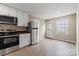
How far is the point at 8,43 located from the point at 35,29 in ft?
8.16

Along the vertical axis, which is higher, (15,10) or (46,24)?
(15,10)

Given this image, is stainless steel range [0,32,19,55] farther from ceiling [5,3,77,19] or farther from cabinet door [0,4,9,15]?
ceiling [5,3,77,19]

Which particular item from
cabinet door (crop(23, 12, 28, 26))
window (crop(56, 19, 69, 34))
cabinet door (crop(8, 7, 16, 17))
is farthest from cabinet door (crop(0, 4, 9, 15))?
window (crop(56, 19, 69, 34))

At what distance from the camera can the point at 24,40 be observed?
494cm

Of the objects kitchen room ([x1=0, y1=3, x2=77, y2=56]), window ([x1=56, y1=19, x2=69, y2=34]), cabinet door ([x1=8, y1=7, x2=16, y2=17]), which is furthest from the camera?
window ([x1=56, y1=19, x2=69, y2=34])

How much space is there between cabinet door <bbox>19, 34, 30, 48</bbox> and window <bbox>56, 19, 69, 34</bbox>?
8.79 ft

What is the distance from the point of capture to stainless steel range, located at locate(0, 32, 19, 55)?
3.45 m

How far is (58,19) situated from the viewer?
7277 millimetres

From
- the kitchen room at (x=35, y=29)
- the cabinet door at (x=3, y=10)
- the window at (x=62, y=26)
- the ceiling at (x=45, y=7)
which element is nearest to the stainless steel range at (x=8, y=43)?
the kitchen room at (x=35, y=29)

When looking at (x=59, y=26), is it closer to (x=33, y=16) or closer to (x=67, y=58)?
(x=33, y=16)

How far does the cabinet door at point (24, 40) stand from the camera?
4555 mm

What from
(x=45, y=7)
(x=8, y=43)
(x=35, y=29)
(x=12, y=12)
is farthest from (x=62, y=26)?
(x=8, y=43)

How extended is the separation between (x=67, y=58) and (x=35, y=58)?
0.45m

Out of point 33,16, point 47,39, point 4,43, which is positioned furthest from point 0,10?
point 47,39
